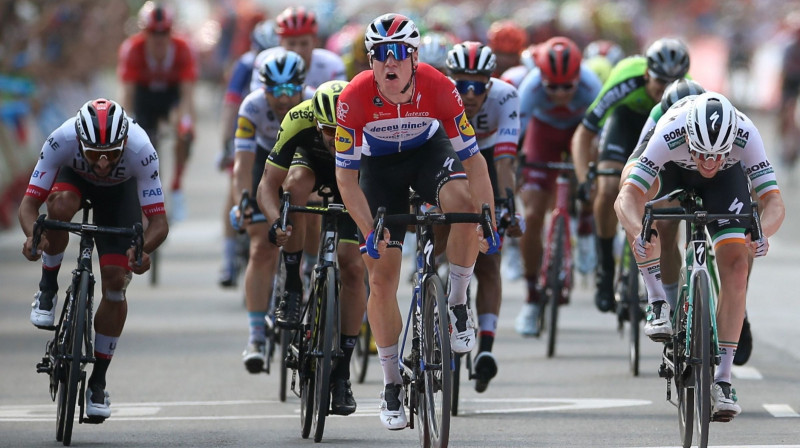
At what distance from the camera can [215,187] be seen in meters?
30.4

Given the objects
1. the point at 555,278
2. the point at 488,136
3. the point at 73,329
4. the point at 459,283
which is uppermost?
the point at 488,136

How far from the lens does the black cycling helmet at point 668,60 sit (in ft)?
39.2

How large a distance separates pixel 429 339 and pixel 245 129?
3.43m

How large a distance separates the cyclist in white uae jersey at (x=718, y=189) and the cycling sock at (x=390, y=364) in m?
1.26

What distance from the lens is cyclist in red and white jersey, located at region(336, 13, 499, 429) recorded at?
9.05 meters

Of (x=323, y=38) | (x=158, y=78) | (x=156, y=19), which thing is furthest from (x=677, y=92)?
(x=323, y=38)

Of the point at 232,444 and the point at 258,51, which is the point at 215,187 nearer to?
the point at 258,51

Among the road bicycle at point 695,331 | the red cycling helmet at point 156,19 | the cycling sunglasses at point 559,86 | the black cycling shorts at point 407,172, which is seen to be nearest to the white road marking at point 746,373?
the cycling sunglasses at point 559,86

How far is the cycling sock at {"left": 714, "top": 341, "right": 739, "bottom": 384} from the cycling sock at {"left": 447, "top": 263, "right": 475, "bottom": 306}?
52.0 inches

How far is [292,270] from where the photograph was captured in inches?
432

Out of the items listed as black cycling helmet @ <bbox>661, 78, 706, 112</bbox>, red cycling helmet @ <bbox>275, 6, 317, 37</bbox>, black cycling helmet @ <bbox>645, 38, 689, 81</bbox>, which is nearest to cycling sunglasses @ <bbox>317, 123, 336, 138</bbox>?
black cycling helmet @ <bbox>661, 78, 706, 112</bbox>

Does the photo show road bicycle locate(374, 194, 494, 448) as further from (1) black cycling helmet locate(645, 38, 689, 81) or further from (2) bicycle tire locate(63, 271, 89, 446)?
(1) black cycling helmet locate(645, 38, 689, 81)

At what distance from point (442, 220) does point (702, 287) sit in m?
1.25

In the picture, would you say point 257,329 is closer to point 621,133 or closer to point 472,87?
point 472,87
